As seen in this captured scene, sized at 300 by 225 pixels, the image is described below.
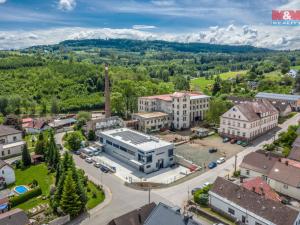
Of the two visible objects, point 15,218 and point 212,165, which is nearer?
point 15,218

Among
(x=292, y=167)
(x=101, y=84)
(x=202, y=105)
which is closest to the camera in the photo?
(x=292, y=167)

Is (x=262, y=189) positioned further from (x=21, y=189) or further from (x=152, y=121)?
(x=152, y=121)

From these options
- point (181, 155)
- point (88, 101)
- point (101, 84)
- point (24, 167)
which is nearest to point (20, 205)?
point (24, 167)

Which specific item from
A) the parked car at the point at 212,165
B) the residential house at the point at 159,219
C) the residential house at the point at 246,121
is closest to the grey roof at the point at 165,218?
the residential house at the point at 159,219

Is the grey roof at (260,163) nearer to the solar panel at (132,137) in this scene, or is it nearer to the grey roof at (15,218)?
the solar panel at (132,137)

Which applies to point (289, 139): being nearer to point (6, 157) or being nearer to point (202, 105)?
point (202, 105)

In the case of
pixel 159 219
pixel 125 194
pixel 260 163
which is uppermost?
pixel 159 219

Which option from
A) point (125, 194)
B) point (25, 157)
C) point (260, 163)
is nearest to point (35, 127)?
point (25, 157)
